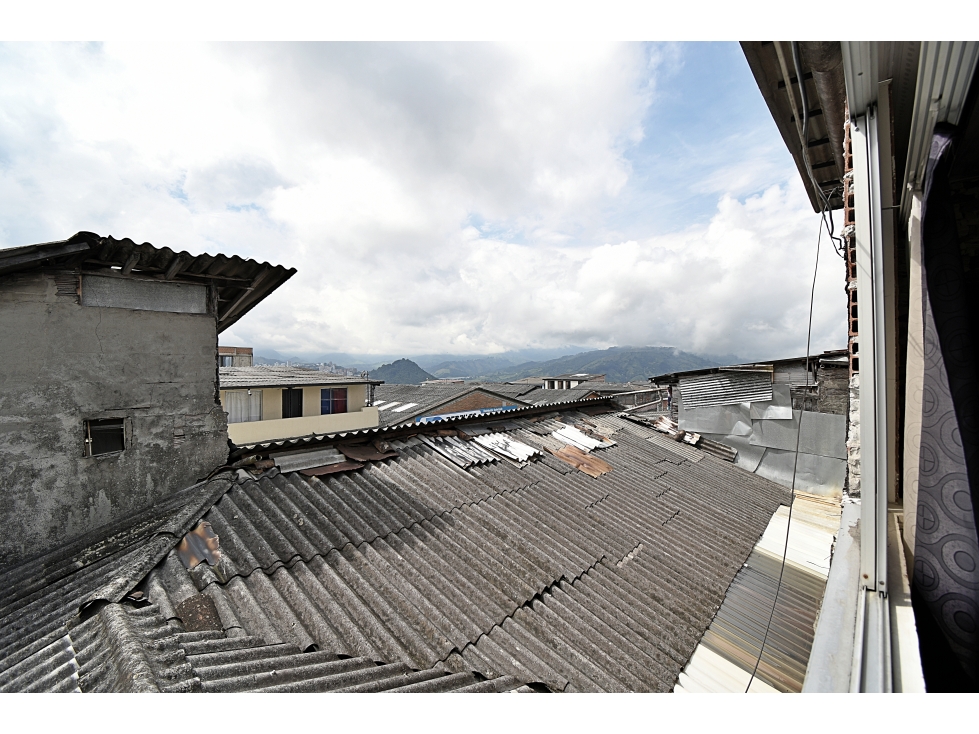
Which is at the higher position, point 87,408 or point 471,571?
point 87,408

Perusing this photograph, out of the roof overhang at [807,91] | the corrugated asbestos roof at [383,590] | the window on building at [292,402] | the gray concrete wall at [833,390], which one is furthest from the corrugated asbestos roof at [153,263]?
the window on building at [292,402]

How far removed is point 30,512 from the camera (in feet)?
13.9

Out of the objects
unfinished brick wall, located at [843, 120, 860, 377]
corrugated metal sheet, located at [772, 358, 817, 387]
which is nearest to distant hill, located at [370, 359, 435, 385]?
corrugated metal sheet, located at [772, 358, 817, 387]

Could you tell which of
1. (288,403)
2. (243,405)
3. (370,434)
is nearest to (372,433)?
(370,434)

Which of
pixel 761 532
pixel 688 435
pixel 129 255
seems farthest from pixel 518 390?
pixel 129 255

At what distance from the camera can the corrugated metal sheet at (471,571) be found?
2.98m

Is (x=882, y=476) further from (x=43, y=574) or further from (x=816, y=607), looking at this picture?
(x=43, y=574)

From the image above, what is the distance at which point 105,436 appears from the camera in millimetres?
4742

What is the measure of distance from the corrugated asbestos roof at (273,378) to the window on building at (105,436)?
1189cm

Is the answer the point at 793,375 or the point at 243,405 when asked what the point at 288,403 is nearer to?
the point at 243,405

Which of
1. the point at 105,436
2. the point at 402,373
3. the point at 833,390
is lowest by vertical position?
the point at 402,373

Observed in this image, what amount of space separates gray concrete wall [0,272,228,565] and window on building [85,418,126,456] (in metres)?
0.07

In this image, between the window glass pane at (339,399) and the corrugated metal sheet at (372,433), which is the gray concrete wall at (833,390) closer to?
the corrugated metal sheet at (372,433)

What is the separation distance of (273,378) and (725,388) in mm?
17638
